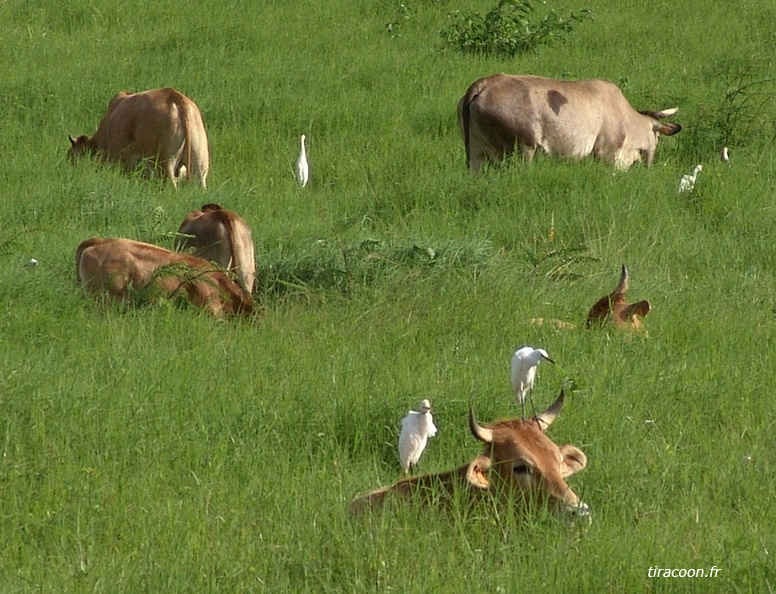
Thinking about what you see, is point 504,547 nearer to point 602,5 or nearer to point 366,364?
point 366,364

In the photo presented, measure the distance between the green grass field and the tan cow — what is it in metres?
0.19

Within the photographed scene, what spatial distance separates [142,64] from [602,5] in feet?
20.0

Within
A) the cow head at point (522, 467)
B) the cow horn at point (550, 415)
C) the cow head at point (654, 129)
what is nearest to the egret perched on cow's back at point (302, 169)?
the cow head at point (654, 129)

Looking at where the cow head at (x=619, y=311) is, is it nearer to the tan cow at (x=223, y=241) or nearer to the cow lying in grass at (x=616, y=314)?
the cow lying in grass at (x=616, y=314)

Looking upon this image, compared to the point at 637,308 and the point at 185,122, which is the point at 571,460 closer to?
the point at 637,308

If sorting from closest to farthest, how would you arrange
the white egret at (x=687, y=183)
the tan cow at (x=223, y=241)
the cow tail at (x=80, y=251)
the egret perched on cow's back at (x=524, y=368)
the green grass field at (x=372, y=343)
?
the green grass field at (x=372, y=343) < the egret perched on cow's back at (x=524, y=368) < the cow tail at (x=80, y=251) < the tan cow at (x=223, y=241) < the white egret at (x=687, y=183)

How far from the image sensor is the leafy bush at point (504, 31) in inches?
631

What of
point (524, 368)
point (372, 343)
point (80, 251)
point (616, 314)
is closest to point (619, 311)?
point (616, 314)

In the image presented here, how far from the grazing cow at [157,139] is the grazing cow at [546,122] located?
7.62 feet

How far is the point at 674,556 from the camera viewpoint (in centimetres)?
473

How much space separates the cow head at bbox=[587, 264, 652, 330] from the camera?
7.77 meters

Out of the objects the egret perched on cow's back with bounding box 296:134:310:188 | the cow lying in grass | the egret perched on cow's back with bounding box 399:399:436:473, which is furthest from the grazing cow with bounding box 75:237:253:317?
the egret perched on cow's back with bounding box 296:134:310:188

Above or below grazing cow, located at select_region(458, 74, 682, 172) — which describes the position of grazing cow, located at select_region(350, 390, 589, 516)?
above

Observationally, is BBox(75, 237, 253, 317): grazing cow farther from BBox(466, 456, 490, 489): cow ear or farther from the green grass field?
BBox(466, 456, 490, 489): cow ear
